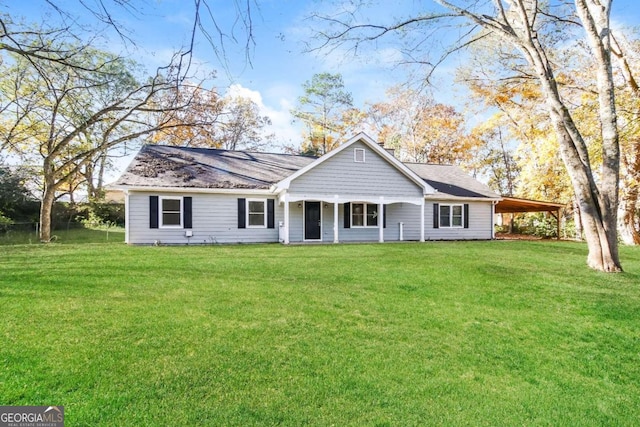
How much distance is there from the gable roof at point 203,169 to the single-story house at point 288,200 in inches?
1.5

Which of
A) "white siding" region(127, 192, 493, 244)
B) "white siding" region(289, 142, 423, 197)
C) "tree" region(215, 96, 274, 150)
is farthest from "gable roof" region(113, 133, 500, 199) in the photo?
"tree" region(215, 96, 274, 150)

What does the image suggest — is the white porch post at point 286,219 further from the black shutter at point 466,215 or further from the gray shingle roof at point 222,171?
the black shutter at point 466,215

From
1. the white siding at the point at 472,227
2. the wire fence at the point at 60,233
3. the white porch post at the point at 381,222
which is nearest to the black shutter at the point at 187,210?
the wire fence at the point at 60,233

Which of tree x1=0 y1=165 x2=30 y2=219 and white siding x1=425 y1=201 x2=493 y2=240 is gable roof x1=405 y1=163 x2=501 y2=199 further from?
tree x1=0 y1=165 x2=30 y2=219

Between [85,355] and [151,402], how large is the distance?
1124mm

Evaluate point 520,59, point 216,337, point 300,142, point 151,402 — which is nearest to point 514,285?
point 216,337

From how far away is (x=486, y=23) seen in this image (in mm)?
8820

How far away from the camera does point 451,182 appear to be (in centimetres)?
1805

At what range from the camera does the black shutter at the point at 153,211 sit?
41.6ft

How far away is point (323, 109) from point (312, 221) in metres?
15.9

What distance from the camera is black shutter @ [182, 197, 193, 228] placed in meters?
13.1

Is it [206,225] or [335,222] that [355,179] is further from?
[206,225]

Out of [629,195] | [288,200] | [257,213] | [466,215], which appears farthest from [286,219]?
[629,195]

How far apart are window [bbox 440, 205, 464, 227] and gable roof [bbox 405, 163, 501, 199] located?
2.26ft
